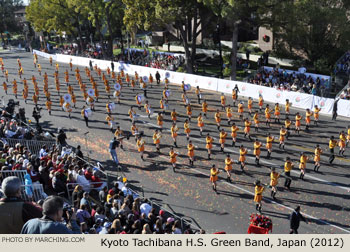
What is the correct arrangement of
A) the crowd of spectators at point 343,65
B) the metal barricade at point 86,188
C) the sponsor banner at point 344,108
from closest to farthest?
the metal barricade at point 86,188 < the sponsor banner at point 344,108 < the crowd of spectators at point 343,65

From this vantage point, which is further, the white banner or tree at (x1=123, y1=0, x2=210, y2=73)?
tree at (x1=123, y1=0, x2=210, y2=73)

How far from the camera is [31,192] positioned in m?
10.5

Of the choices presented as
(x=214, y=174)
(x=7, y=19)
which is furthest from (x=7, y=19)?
(x=214, y=174)

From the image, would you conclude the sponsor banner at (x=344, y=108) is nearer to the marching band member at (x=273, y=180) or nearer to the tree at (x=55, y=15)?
the marching band member at (x=273, y=180)

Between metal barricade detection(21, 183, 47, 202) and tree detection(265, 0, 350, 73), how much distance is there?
25513 mm

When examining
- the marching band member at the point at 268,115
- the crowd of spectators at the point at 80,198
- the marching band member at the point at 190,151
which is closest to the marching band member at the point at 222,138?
the marching band member at the point at 190,151

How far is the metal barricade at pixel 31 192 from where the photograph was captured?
10.4 metres

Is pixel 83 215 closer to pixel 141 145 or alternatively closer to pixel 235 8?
pixel 141 145

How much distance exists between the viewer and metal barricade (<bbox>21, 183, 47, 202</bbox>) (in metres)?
10.4

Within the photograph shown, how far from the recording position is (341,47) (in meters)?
32.2

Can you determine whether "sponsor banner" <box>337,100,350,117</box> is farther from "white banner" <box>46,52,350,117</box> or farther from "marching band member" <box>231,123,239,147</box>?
"marching band member" <box>231,123,239,147</box>

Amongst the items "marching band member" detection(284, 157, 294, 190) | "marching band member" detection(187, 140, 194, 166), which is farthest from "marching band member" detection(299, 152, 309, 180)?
"marching band member" detection(187, 140, 194, 166)

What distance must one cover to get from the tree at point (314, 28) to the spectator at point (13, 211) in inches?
1166

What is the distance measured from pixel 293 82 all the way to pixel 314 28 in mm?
6804
